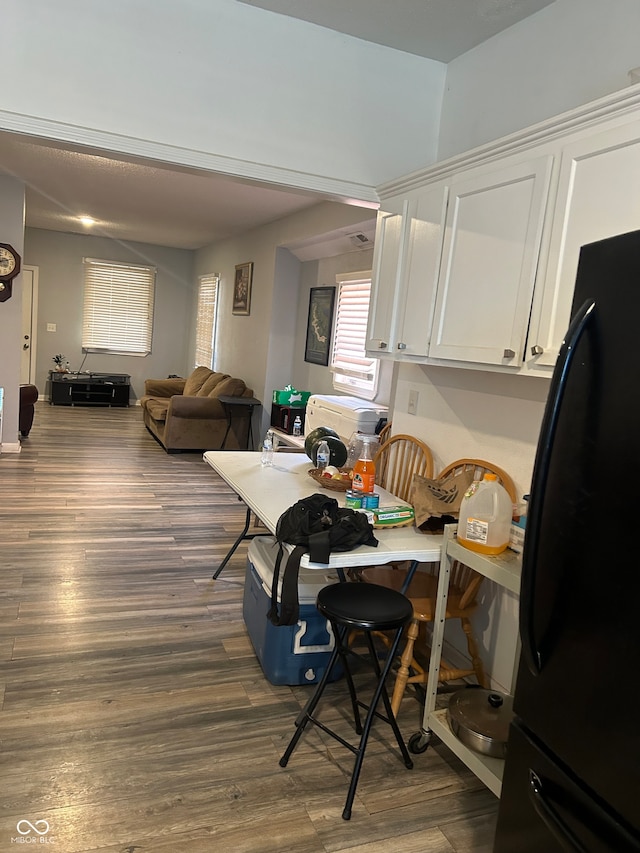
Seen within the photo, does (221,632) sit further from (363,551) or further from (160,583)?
(363,551)

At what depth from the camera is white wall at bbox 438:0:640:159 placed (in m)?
2.09

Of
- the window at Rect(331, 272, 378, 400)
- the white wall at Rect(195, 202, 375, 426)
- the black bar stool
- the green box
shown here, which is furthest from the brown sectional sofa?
the black bar stool

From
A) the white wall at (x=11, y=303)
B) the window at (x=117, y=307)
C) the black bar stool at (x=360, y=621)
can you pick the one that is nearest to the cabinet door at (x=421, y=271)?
the black bar stool at (x=360, y=621)

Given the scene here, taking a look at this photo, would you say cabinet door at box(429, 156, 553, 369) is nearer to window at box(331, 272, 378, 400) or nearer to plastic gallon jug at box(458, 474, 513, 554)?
plastic gallon jug at box(458, 474, 513, 554)

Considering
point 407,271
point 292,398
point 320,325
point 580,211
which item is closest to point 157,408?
point 292,398

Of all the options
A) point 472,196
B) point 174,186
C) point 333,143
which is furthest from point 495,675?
point 174,186

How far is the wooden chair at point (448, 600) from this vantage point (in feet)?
7.69

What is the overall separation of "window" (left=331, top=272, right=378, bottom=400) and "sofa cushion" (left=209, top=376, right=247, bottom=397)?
159 cm

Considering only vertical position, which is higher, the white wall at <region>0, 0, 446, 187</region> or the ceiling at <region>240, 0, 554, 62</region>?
the ceiling at <region>240, 0, 554, 62</region>

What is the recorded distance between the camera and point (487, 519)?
6.61ft

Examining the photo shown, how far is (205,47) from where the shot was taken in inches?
101

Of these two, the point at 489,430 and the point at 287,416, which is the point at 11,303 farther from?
the point at 489,430

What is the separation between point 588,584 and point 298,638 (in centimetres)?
164

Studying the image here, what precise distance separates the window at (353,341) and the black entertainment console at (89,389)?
5.08 meters
